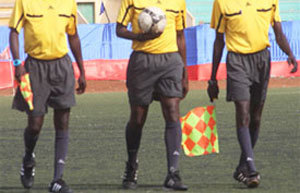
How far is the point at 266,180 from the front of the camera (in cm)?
927

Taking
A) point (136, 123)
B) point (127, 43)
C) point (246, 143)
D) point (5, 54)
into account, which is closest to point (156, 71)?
point (136, 123)

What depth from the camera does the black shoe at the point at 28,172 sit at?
8992 millimetres

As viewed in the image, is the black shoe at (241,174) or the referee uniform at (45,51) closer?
the referee uniform at (45,51)

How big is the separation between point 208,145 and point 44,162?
246 cm

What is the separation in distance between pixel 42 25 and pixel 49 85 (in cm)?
54

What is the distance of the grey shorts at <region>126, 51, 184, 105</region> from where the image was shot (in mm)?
8992

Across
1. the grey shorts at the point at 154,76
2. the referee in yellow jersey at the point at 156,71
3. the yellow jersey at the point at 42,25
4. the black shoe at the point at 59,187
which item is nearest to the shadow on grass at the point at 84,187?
the referee in yellow jersey at the point at 156,71

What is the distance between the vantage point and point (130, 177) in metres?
9.09

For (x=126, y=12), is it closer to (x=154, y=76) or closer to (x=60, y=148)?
(x=154, y=76)

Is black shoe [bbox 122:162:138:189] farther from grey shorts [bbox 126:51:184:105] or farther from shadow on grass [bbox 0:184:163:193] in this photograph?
grey shorts [bbox 126:51:184:105]

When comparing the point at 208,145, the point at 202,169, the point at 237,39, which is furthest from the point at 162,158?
the point at 237,39

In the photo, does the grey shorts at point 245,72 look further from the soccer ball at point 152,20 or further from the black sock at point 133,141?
the black sock at point 133,141

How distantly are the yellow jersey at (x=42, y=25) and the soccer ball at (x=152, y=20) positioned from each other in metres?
0.71

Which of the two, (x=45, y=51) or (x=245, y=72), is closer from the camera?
(x=45, y=51)
